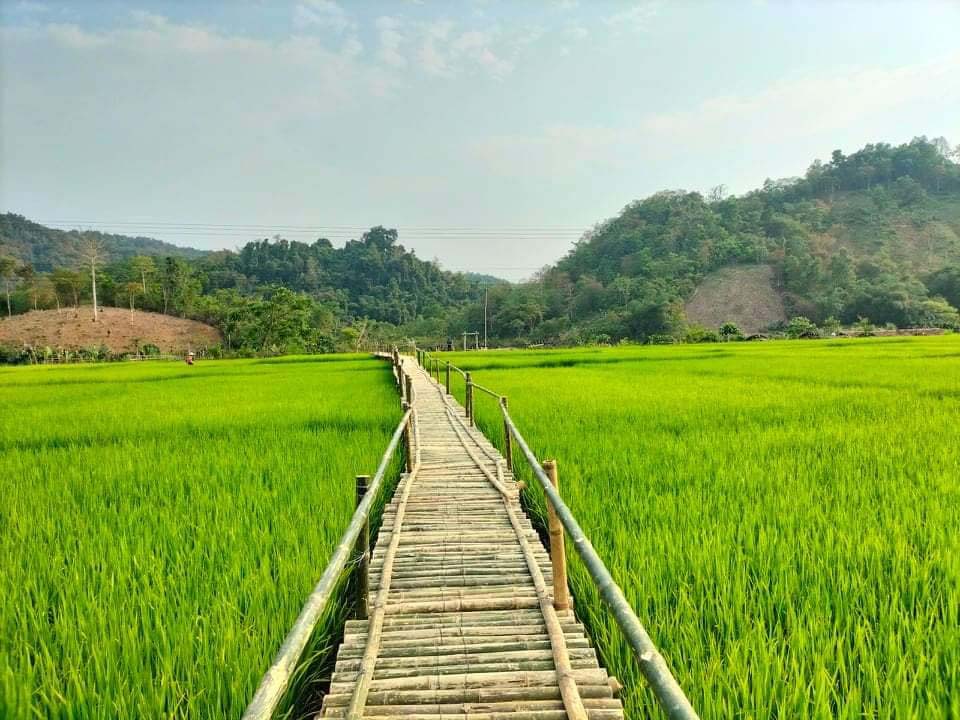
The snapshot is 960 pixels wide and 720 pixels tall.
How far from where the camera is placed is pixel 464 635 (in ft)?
8.27

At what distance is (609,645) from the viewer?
2.42 metres

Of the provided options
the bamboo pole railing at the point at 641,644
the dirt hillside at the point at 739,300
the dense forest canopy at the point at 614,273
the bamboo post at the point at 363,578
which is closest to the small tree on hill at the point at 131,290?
the dense forest canopy at the point at 614,273

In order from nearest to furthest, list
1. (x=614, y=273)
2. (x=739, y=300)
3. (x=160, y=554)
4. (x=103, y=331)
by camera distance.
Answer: (x=160, y=554), (x=103, y=331), (x=739, y=300), (x=614, y=273)

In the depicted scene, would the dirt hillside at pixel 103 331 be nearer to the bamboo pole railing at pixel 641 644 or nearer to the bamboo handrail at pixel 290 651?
the bamboo handrail at pixel 290 651

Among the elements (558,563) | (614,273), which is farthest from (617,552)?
(614,273)

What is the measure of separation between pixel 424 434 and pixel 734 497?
4.64m

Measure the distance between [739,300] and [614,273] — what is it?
16703 mm

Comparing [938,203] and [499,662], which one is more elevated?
[938,203]

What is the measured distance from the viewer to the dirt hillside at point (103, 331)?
5116 cm

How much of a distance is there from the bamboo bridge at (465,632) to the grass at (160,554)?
41 cm

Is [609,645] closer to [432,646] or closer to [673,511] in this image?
[432,646]

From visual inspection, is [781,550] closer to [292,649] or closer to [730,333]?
[292,649]

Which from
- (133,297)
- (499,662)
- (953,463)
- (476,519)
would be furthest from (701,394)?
(133,297)

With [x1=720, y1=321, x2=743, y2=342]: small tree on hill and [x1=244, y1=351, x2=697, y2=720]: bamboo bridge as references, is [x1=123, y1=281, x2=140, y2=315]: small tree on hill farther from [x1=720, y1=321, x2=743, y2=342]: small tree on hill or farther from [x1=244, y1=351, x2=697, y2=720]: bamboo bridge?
[x1=244, y1=351, x2=697, y2=720]: bamboo bridge
